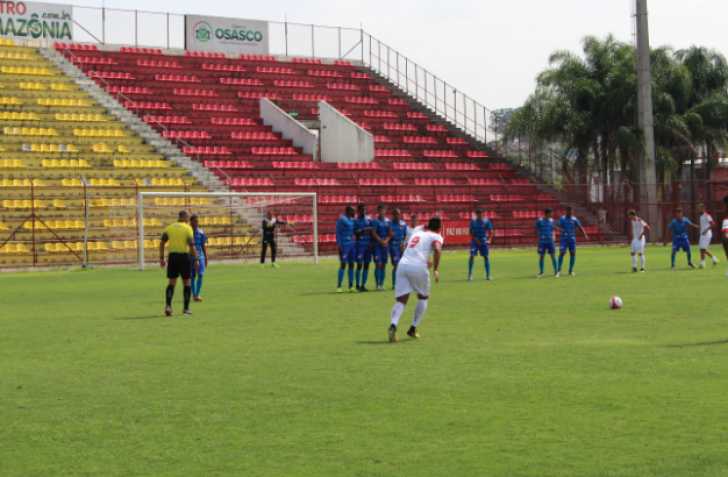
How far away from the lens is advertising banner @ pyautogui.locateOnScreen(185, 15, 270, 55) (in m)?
45.2

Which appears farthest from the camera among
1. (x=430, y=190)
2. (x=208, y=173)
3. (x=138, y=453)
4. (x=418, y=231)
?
(x=430, y=190)

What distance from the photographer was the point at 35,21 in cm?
4097

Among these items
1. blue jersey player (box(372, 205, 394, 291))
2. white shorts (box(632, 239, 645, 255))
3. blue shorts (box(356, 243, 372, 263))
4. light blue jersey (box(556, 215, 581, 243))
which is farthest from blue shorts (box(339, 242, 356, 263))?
white shorts (box(632, 239, 645, 255))

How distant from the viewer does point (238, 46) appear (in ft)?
153

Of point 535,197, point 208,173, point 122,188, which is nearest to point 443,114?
point 535,197

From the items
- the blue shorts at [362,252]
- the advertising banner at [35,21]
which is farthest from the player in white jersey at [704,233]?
the advertising banner at [35,21]

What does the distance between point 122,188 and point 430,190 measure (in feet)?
47.9

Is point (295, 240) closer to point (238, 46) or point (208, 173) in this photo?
point (208, 173)

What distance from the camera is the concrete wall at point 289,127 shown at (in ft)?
128

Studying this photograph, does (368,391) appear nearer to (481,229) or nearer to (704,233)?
(481,229)

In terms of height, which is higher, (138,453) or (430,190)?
(430,190)

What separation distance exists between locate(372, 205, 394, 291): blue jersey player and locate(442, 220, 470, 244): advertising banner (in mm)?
15717

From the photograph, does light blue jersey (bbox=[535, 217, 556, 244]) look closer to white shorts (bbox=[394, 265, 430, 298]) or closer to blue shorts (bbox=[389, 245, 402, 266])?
blue shorts (bbox=[389, 245, 402, 266])

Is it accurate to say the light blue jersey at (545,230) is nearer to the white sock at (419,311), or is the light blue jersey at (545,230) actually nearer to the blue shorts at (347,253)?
the blue shorts at (347,253)
